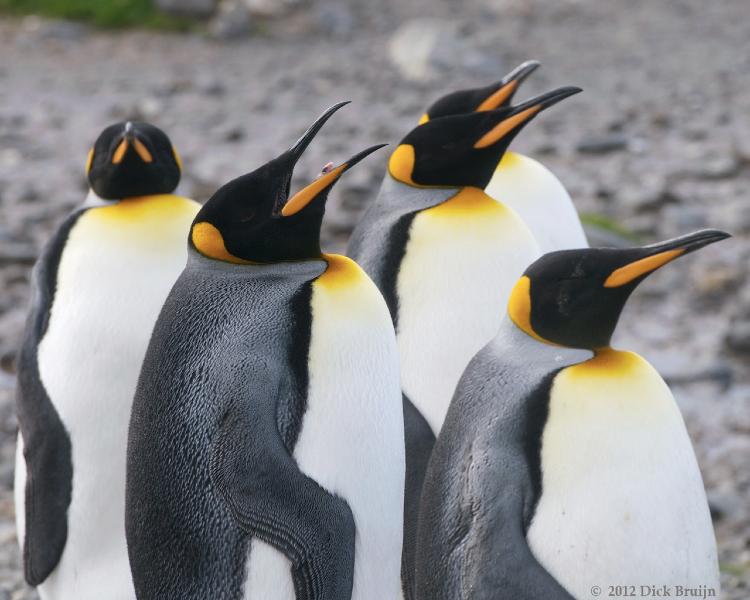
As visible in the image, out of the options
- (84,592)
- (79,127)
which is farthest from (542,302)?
(79,127)

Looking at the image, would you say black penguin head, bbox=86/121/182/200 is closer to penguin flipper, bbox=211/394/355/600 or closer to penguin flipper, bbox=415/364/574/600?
penguin flipper, bbox=211/394/355/600

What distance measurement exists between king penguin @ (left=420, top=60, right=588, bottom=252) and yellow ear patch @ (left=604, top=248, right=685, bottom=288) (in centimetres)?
137

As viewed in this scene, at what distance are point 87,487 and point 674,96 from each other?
8.17 metres

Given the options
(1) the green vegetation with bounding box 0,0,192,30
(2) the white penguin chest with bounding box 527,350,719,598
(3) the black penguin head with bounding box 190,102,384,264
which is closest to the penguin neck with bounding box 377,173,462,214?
(3) the black penguin head with bounding box 190,102,384,264

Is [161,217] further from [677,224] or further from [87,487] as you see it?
[677,224]

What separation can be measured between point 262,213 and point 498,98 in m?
1.64

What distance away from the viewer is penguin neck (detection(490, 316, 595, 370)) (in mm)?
2650

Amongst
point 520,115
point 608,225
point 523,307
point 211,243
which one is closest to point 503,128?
point 520,115

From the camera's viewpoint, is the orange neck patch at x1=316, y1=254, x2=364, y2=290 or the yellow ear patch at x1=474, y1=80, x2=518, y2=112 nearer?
the orange neck patch at x1=316, y1=254, x2=364, y2=290

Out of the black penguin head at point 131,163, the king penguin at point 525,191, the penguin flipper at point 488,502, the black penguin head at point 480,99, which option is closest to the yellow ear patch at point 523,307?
the penguin flipper at point 488,502

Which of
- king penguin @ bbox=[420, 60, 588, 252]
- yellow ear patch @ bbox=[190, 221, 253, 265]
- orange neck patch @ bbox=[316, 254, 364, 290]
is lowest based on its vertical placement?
king penguin @ bbox=[420, 60, 588, 252]

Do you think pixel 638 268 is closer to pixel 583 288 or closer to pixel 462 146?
pixel 583 288

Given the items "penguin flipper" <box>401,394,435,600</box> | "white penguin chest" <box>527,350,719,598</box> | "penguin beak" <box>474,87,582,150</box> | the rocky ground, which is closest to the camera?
"white penguin chest" <box>527,350,719,598</box>

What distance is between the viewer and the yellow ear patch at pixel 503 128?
3.41 meters
